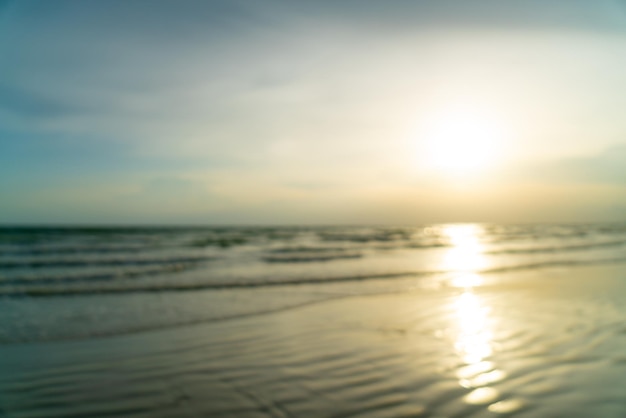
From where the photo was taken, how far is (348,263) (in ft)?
63.9

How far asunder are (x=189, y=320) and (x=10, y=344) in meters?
2.74

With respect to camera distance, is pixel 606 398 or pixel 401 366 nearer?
pixel 606 398

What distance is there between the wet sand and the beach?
0.02 meters

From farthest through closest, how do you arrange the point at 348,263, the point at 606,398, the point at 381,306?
1. the point at 348,263
2. the point at 381,306
3. the point at 606,398

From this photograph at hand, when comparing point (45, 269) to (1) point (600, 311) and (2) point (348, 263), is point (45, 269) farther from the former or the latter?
(1) point (600, 311)

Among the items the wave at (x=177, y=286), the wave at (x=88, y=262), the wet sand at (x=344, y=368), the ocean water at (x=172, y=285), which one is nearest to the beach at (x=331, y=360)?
the wet sand at (x=344, y=368)

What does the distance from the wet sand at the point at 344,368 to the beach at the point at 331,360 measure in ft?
0.07

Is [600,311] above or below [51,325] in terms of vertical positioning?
above

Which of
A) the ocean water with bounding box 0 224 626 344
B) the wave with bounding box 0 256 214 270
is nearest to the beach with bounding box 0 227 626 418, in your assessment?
the ocean water with bounding box 0 224 626 344

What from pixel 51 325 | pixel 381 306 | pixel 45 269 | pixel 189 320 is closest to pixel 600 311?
pixel 381 306

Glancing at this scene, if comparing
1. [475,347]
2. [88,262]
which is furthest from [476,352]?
[88,262]

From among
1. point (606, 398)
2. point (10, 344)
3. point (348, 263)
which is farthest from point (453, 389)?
point (348, 263)

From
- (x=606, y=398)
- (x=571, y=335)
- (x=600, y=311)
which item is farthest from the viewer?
(x=600, y=311)

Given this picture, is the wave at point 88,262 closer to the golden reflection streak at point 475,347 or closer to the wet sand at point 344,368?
the wet sand at point 344,368
